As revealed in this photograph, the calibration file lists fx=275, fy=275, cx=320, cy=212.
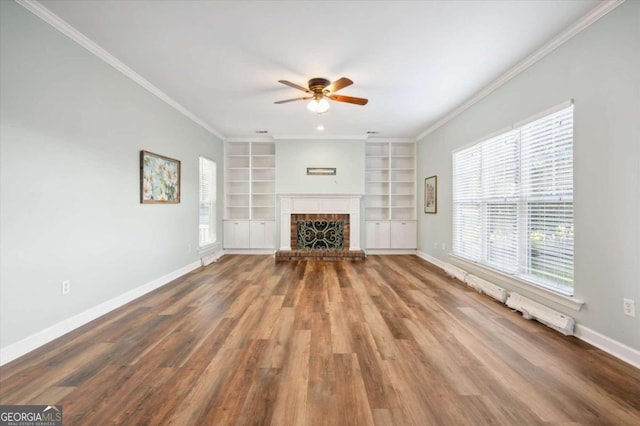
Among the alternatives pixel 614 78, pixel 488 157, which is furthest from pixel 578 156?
pixel 488 157

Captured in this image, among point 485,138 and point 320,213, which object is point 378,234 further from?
point 485,138

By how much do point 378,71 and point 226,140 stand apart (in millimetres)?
4630

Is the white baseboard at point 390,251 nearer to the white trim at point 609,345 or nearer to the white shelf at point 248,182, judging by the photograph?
the white shelf at point 248,182

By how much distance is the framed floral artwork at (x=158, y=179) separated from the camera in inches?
144

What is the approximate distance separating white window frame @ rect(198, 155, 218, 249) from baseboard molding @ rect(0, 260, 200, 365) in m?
1.76

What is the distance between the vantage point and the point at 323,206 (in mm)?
6543

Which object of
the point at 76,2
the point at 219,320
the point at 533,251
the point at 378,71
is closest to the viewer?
the point at 76,2

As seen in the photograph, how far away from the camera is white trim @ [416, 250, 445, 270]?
539 centimetres

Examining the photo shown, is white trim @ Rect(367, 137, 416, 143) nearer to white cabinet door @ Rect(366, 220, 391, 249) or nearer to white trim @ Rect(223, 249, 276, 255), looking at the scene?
white cabinet door @ Rect(366, 220, 391, 249)

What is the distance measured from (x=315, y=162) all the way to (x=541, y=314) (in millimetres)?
4986

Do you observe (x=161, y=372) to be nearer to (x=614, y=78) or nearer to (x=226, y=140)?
(x=614, y=78)

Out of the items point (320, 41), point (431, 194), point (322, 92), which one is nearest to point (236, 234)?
point (322, 92)

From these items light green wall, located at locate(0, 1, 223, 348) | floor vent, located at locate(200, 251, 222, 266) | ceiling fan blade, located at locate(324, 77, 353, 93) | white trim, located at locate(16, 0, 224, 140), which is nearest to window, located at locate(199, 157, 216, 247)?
floor vent, located at locate(200, 251, 222, 266)

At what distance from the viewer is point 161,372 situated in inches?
76.2
